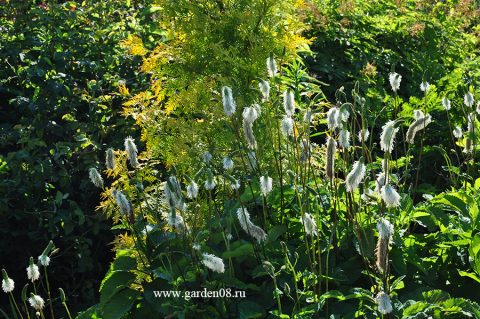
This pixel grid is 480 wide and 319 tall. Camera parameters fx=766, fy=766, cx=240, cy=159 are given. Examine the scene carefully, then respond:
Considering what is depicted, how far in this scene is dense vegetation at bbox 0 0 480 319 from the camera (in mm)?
2826

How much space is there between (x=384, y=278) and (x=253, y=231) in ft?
1.75

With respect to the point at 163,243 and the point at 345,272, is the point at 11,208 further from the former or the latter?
the point at 345,272

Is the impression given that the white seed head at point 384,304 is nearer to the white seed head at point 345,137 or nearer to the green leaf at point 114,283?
the white seed head at point 345,137

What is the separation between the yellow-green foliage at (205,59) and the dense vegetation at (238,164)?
0.01 metres

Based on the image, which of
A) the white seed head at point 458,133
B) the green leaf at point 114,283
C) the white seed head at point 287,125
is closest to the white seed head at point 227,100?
the white seed head at point 287,125

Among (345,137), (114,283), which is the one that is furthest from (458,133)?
(114,283)

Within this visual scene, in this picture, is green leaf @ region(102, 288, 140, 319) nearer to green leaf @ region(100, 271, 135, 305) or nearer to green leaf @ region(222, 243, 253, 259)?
green leaf @ region(100, 271, 135, 305)

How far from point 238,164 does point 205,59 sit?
0.68 meters

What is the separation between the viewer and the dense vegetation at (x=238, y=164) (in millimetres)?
2826

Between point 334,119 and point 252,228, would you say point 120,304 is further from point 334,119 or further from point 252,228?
point 334,119

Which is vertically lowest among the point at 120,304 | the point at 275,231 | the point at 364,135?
the point at 120,304

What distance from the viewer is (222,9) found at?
4152 mm

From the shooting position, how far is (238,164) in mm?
3754

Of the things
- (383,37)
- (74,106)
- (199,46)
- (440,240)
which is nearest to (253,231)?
(440,240)
